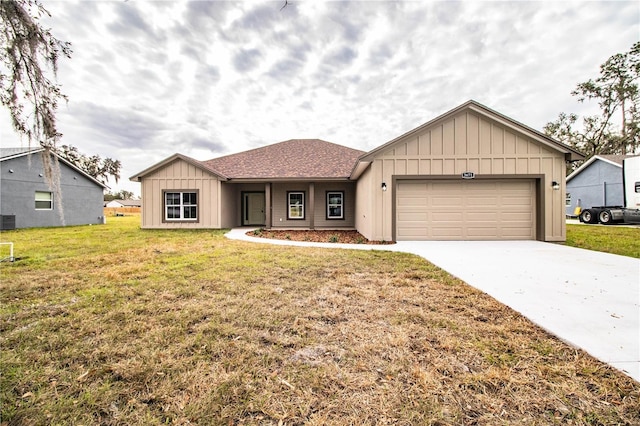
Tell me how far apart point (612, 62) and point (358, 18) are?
3110 cm

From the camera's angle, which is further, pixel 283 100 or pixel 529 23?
pixel 283 100

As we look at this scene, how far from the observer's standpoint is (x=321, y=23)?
869cm

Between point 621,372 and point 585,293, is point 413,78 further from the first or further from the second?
point 621,372

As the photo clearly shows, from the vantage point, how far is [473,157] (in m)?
9.20

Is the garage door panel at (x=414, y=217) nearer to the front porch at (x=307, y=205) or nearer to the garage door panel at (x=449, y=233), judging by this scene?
the garage door panel at (x=449, y=233)

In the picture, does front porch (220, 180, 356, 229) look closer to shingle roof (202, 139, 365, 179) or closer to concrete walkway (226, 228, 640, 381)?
shingle roof (202, 139, 365, 179)

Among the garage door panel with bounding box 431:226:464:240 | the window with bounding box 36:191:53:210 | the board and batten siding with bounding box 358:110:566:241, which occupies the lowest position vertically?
the garage door panel with bounding box 431:226:464:240

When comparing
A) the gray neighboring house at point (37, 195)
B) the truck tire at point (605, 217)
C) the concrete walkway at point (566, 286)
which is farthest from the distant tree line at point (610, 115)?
the gray neighboring house at point (37, 195)

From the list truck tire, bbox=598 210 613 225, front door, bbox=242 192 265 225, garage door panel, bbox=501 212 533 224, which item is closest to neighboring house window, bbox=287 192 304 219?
front door, bbox=242 192 265 225

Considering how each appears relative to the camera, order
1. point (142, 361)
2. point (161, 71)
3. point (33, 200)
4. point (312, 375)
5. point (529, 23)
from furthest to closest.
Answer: point (33, 200)
point (161, 71)
point (529, 23)
point (142, 361)
point (312, 375)

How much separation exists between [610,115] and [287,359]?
38.5 m

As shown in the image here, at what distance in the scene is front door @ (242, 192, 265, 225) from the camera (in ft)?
50.5

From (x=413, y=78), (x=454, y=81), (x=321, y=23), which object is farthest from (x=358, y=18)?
(x=454, y=81)

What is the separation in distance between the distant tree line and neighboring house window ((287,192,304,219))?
30.5 meters
